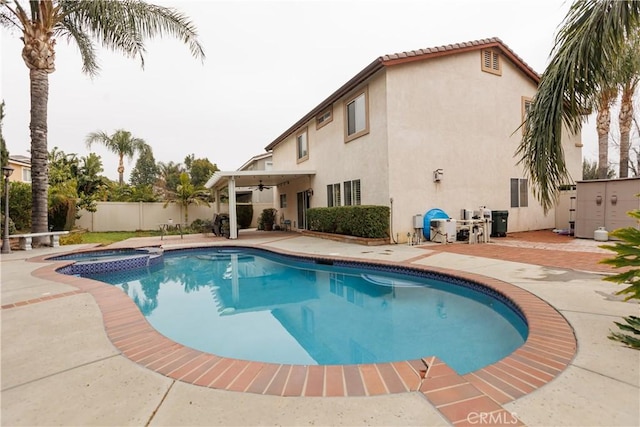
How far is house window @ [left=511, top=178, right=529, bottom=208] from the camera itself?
14.0 m

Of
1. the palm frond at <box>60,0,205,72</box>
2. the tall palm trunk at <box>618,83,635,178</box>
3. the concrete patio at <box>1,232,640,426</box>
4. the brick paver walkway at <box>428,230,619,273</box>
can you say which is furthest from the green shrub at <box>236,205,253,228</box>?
the tall palm trunk at <box>618,83,635,178</box>

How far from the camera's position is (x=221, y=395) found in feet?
7.18

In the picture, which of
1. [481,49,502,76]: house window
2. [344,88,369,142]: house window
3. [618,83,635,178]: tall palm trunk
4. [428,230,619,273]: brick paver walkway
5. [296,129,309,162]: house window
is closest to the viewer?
[428,230,619,273]: brick paver walkway

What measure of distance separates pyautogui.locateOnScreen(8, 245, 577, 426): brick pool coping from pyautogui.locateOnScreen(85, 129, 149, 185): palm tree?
34800mm

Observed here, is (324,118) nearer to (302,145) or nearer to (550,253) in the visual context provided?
(302,145)

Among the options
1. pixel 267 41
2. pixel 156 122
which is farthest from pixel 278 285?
pixel 156 122

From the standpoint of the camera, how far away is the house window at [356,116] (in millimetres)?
12469

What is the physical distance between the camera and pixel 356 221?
1191 cm

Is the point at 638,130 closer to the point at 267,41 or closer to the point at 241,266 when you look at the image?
the point at 267,41

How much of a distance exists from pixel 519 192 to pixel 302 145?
482 inches

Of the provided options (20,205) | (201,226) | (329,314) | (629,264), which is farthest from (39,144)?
(629,264)

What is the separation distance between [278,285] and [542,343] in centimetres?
581

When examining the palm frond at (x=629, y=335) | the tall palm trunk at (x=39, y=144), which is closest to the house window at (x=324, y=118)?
the tall palm trunk at (x=39, y=144)

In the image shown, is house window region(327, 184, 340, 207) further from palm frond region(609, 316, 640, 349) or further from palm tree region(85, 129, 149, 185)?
palm tree region(85, 129, 149, 185)
